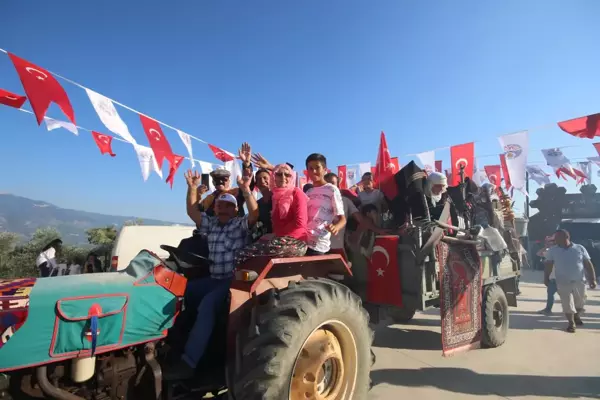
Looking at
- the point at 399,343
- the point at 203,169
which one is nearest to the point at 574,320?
the point at 399,343

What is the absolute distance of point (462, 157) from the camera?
9352mm

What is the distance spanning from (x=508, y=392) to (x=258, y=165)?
3.47 meters

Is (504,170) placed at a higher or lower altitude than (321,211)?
higher

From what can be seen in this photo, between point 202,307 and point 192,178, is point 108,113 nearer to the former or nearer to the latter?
point 192,178

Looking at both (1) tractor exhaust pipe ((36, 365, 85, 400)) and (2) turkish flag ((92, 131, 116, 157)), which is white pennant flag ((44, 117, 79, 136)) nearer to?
(2) turkish flag ((92, 131, 116, 157))

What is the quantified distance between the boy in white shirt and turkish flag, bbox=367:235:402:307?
96cm

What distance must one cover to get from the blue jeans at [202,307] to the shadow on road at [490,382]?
2225mm

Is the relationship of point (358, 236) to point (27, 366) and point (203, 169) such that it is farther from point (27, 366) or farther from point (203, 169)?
point (203, 169)

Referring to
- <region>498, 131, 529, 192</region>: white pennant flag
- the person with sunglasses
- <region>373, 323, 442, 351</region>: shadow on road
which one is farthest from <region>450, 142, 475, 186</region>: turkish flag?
the person with sunglasses

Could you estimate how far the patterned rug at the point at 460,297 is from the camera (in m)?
3.94

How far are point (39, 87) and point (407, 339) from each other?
6508 mm

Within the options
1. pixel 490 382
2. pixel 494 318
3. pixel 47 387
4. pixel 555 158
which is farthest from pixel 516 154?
pixel 47 387

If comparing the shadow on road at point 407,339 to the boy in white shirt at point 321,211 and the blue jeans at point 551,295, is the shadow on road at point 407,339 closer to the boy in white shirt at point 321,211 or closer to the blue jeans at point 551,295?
the boy in white shirt at point 321,211

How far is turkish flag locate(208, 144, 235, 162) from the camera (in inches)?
342
